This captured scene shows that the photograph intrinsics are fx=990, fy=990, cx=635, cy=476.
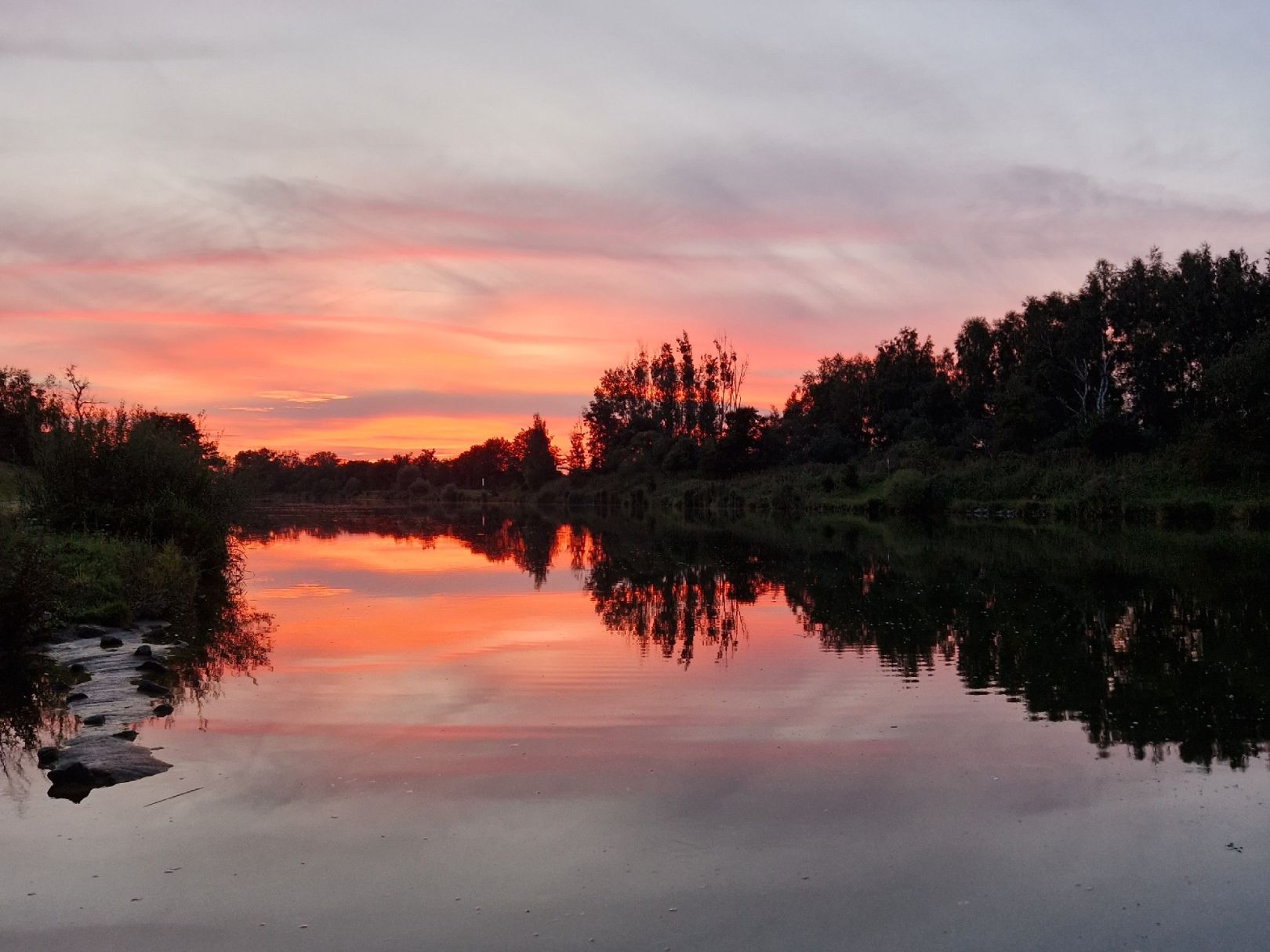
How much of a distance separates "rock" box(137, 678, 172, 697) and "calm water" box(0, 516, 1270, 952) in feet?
2.34

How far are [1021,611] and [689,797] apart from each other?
12.1 m

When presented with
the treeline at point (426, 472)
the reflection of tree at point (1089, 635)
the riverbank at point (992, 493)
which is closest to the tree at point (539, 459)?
the treeline at point (426, 472)

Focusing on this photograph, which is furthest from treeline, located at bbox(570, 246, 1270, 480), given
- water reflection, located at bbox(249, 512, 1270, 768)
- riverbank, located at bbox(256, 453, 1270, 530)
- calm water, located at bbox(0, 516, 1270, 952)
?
calm water, located at bbox(0, 516, 1270, 952)

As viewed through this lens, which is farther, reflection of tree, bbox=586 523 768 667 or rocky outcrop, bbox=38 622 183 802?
reflection of tree, bbox=586 523 768 667

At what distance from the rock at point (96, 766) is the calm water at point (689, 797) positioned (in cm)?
25

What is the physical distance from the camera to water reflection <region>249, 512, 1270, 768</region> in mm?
10820

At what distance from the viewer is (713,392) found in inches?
4058

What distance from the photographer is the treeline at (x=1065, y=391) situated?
4828cm

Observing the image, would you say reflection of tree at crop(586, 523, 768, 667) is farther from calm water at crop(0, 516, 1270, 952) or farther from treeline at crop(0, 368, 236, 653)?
treeline at crop(0, 368, 236, 653)

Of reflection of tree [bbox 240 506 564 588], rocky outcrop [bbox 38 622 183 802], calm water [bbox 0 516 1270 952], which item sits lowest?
calm water [bbox 0 516 1270 952]

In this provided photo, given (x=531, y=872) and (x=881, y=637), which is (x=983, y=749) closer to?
(x=531, y=872)

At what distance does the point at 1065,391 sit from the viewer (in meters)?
65.4

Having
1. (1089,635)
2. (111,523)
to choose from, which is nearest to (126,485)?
(111,523)

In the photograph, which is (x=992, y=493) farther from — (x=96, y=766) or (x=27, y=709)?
(x=96, y=766)
